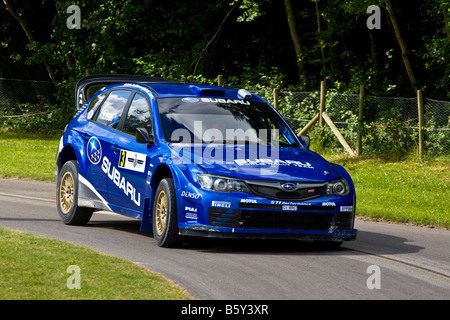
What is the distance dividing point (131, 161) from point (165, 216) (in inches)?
41.9

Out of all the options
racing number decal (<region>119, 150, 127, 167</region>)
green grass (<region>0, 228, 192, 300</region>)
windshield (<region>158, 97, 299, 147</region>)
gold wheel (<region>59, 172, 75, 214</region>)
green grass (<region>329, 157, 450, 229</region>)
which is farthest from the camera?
green grass (<region>329, 157, 450, 229</region>)

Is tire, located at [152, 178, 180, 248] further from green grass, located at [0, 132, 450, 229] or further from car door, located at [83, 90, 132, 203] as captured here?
green grass, located at [0, 132, 450, 229]

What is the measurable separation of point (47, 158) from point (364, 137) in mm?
8092

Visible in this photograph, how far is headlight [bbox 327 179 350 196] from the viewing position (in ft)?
31.4

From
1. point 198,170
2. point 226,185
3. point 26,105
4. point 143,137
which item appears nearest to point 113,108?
point 143,137

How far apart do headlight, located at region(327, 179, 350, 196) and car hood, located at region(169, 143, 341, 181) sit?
65 mm

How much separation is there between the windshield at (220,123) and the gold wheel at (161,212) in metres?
0.71

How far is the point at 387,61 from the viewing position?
30578mm

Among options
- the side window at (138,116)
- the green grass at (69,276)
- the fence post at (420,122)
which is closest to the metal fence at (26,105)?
the fence post at (420,122)

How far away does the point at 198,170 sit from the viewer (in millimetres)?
9375

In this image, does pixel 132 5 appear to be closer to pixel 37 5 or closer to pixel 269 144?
pixel 37 5

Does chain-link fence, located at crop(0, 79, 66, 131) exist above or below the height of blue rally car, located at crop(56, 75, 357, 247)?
above

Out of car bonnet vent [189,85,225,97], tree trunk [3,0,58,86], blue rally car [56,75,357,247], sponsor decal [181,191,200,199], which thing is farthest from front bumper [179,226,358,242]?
tree trunk [3,0,58,86]
